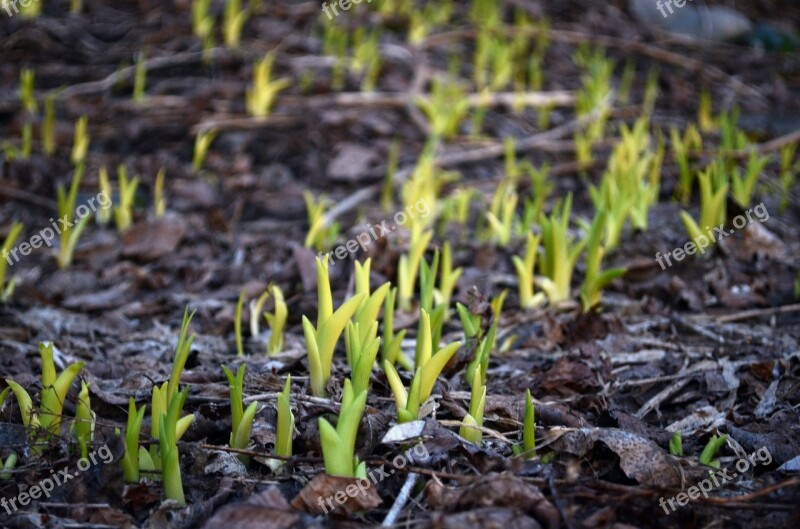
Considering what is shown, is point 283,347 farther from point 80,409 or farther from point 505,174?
point 505,174

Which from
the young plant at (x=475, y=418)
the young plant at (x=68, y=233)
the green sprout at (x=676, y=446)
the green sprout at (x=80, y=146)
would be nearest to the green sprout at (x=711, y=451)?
the green sprout at (x=676, y=446)

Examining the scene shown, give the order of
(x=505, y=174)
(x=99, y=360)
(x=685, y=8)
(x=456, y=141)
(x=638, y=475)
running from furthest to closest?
(x=685, y=8), (x=456, y=141), (x=505, y=174), (x=99, y=360), (x=638, y=475)

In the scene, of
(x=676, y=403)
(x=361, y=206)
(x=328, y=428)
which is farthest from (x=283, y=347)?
(x=361, y=206)

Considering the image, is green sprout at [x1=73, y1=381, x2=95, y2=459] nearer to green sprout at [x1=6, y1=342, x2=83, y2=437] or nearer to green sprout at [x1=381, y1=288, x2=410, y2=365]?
green sprout at [x1=6, y1=342, x2=83, y2=437]

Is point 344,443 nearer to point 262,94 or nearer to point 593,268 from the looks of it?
point 593,268

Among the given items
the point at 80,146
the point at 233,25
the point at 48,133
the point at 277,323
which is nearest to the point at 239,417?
the point at 277,323

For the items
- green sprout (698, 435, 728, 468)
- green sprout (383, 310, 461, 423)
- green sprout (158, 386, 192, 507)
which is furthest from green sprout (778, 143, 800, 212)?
green sprout (158, 386, 192, 507)

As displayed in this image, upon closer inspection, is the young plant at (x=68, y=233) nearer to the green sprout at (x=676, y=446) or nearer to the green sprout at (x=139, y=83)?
the green sprout at (x=139, y=83)
